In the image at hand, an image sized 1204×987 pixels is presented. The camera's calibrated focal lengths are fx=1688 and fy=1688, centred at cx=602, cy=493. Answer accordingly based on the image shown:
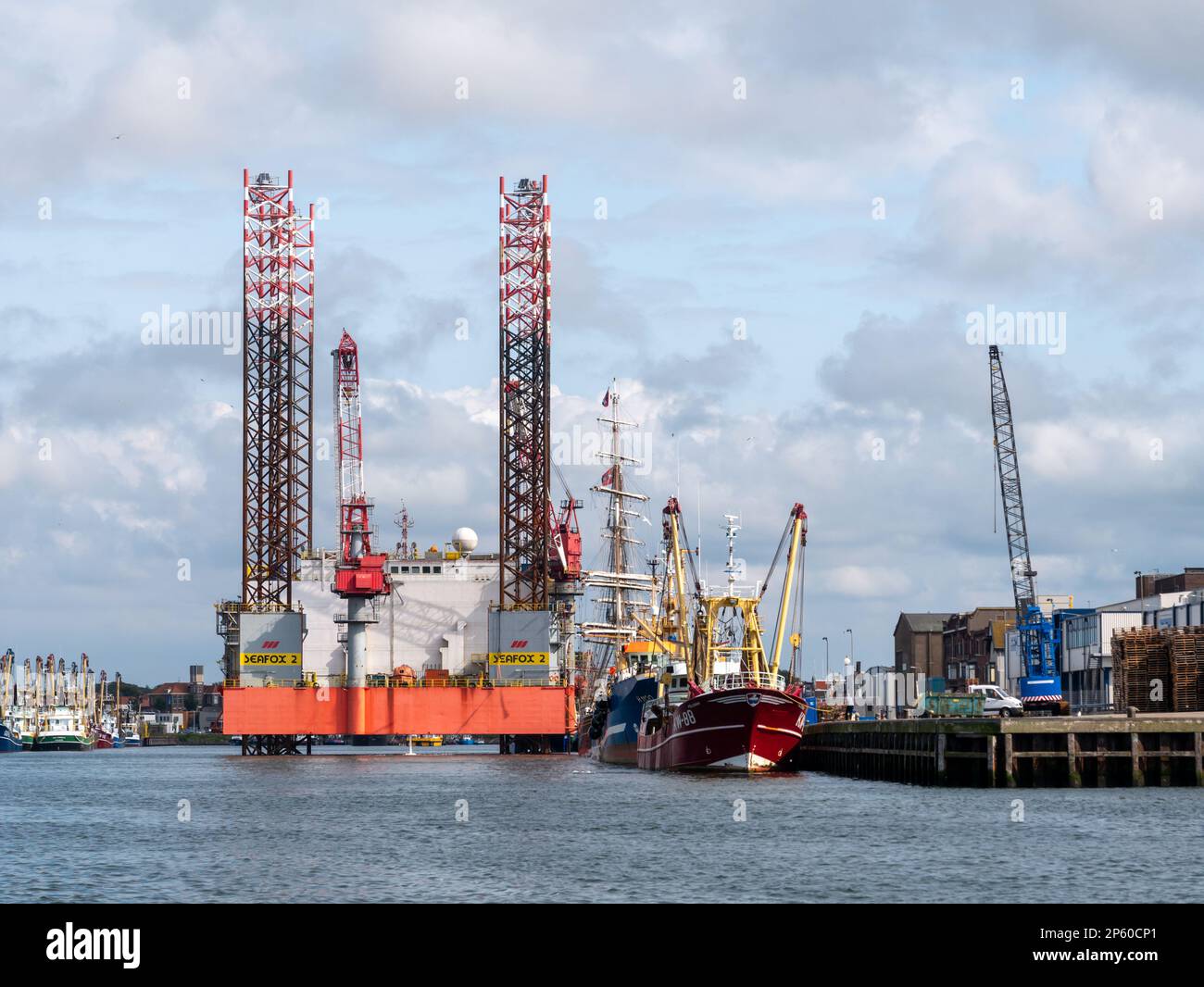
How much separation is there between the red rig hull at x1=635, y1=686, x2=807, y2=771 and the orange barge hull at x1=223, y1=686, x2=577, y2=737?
114 feet

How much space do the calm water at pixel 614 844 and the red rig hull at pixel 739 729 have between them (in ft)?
13.0

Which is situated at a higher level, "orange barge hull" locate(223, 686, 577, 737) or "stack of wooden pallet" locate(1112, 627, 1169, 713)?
"stack of wooden pallet" locate(1112, 627, 1169, 713)

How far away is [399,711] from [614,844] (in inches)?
3233

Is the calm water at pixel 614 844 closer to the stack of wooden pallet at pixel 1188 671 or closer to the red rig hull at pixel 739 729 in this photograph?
the red rig hull at pixel 739 729

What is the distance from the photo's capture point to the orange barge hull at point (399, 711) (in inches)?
5330

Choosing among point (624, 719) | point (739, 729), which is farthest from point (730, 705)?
point (624, 719)

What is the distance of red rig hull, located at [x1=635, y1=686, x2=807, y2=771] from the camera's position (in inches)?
3755

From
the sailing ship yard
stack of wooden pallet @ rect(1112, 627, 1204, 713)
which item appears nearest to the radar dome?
the sailing ship yard

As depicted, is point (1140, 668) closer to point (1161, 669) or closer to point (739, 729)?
point (1161, 669)

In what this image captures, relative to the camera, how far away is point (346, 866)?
170ft

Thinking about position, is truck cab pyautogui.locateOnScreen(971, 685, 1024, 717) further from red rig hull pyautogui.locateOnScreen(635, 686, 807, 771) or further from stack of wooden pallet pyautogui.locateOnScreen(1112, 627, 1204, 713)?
red rig hull pyautogui.locateOnScreen(635, 686, 807, 771)

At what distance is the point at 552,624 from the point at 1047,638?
43370 mm

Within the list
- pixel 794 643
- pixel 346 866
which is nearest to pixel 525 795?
pixel 794 643

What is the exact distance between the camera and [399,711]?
13850 centimetres
